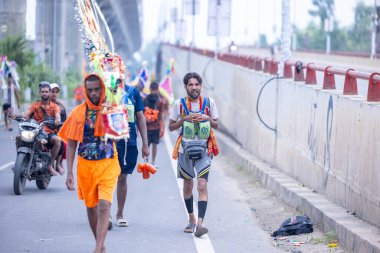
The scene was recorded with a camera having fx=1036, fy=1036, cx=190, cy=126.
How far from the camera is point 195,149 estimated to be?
1171cm

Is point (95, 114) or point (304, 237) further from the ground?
point (95, 114)

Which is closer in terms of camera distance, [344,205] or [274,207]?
[344,205]

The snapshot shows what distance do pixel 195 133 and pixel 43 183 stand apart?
15.2ft

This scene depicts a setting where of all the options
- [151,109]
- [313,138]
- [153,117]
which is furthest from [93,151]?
[151,109]

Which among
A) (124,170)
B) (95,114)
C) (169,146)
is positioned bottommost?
(169,146)

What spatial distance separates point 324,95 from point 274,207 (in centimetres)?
190

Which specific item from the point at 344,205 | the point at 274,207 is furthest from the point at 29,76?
the point at 344,205

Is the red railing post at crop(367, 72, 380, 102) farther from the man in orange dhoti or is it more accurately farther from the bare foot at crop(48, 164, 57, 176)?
the bare foot at crop(48, 164, 57, 176)

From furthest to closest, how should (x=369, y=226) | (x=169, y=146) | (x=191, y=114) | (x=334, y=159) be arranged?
(x=169, y=146)
(x=334, y=159)
(x=191, y=114)
(x=369, y=226)

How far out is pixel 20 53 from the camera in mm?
38250

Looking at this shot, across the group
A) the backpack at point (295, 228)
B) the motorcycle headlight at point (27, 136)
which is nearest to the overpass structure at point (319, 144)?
the backpack at point (295, 228)

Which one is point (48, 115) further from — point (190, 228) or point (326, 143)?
point (326, 143)

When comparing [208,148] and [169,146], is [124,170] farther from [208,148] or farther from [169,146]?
[169,146]

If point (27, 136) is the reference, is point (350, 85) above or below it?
above
